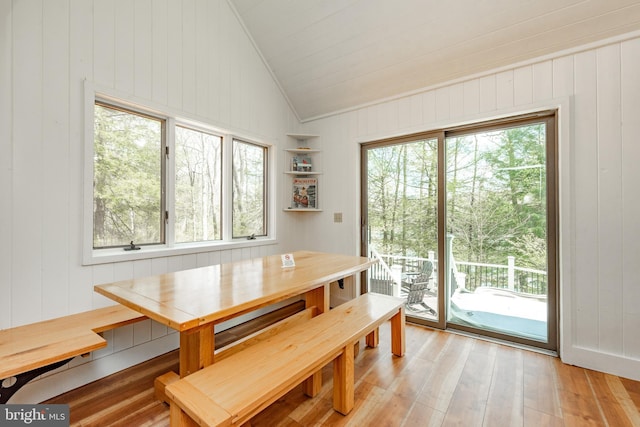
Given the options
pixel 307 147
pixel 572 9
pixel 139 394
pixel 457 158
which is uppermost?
pixel 572 9

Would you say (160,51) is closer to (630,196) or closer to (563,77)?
(563,77)

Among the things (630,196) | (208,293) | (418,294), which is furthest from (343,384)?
(630,196)

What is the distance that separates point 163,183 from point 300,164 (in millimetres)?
1700

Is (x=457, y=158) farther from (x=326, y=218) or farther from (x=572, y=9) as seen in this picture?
(x=326, y=218)

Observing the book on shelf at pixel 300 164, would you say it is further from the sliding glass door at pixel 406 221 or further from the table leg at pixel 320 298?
the table leg at pixel 320 298

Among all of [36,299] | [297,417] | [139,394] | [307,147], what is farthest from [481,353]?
[36,299]

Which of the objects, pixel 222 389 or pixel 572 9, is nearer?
pixel 222 389

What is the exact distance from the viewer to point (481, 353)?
2.38m

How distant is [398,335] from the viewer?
2.34 m

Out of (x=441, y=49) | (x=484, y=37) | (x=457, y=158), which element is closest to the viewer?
(x=484, y=37)

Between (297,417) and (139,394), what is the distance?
1081mm

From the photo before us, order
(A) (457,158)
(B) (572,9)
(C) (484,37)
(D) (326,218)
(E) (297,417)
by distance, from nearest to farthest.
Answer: (E) (297,417) → (B) (572,9) → (C) (484,37) → (A) (457,158) → (D) (326,218)

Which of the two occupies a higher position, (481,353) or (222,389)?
(222,389)

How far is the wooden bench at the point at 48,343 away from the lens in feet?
4.33
